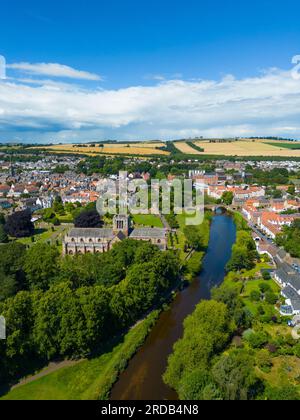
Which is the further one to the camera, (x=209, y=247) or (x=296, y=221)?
(x=296, y=221)

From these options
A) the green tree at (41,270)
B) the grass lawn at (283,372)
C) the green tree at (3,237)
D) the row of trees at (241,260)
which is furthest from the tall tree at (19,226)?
the grass lawn at (283,372)

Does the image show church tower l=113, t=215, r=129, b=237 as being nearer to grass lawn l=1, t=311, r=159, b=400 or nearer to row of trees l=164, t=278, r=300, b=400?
row of trees l=164, t=278, r=300, b=400

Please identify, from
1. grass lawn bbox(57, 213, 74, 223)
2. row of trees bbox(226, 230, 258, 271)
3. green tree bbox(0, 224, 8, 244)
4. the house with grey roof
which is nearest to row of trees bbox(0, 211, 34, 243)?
green tree bbox(0, 224, 8, 244)

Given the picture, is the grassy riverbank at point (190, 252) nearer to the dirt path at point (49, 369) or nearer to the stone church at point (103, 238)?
the stone church at point (103, 238)

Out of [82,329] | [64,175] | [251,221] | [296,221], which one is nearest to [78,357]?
[82,329]

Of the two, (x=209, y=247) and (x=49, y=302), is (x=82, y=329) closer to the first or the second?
(x=49, y=302)
